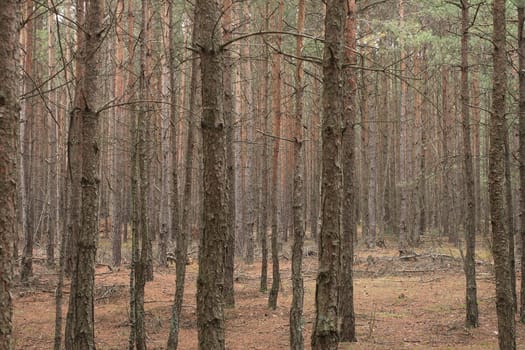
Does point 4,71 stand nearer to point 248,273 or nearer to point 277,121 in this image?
point 277,121

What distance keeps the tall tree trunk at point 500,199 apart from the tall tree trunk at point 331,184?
2980 millimetres

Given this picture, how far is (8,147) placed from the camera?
2363 mm

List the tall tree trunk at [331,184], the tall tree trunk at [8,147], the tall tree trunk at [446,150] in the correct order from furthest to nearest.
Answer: the tall tree trunk at [446,150]
the tall tree trunk at [331,184]
the tall tree trunk at [8,147]

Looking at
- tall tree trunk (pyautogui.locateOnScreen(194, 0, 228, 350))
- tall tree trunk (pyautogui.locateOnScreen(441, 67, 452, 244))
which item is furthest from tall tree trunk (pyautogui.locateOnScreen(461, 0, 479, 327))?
tall tree trunk (pyautogui.locateOnScreen(441, 67, 452, 244))

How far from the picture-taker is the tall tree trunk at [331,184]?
4211 mm

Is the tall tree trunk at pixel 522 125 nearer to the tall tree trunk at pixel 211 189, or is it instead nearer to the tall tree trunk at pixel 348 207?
the tall tree trunk at pixel 348 207

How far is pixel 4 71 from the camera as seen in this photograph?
2361 mm

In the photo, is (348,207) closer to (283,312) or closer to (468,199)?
(468,199)

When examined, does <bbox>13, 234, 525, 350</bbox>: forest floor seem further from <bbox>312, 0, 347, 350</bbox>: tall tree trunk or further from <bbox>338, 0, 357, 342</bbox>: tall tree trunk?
<bbox>312, 0, 347, 350</bbox>: tall tree trunk

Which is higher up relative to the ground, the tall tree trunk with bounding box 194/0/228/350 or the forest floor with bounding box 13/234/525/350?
the tall tree trunk with bounding box 194/0/228/350

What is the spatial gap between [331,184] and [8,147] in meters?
2.51

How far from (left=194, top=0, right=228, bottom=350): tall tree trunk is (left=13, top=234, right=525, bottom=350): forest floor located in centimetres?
474

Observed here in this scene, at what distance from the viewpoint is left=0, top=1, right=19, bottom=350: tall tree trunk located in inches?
90.5

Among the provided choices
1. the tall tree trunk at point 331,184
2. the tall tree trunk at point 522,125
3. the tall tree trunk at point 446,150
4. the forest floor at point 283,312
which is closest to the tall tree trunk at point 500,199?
the forest floor at point 283,312
